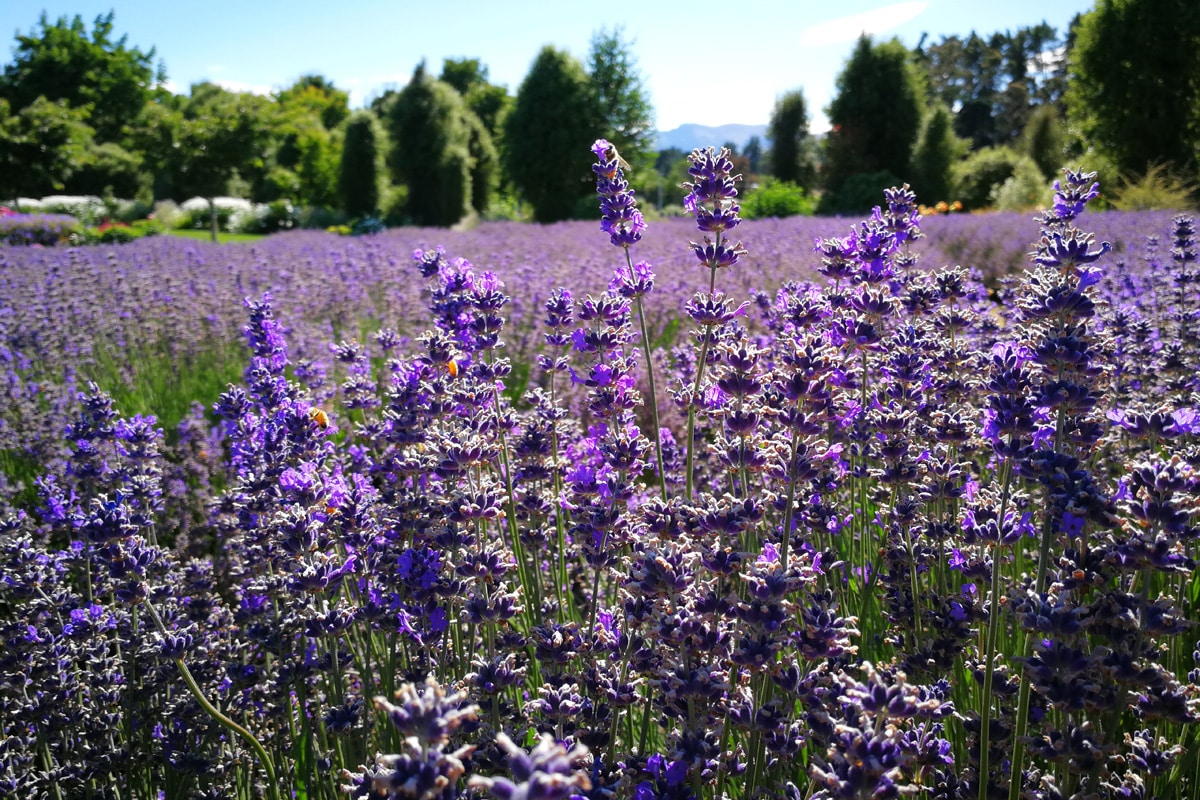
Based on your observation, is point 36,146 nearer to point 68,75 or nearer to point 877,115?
point 68,75

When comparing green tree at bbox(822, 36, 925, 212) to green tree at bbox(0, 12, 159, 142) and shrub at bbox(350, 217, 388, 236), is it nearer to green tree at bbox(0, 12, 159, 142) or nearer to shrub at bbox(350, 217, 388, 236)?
shrub at bbox(350, 217, 388, 236)

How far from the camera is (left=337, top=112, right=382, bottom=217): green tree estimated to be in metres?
28.6

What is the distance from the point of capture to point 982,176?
25.9m

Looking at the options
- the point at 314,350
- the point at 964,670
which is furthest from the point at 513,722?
the point at 314,350

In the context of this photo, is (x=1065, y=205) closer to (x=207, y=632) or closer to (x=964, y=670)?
(x=964, y=670)

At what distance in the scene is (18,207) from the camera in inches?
1069

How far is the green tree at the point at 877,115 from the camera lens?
2442cm

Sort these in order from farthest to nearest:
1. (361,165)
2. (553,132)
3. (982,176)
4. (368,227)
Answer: (361,165)
(982,176)
(553,132)
(368,227)

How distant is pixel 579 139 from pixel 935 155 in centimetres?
1201

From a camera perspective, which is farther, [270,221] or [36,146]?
[270,221]

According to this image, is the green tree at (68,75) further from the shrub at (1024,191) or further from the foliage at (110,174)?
the shrub at (1024,191)

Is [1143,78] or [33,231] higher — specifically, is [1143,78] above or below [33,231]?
above

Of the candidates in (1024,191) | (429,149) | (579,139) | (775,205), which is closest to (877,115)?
(1024,191)

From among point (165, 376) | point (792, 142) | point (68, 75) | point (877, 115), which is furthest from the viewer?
point (68, 75)
